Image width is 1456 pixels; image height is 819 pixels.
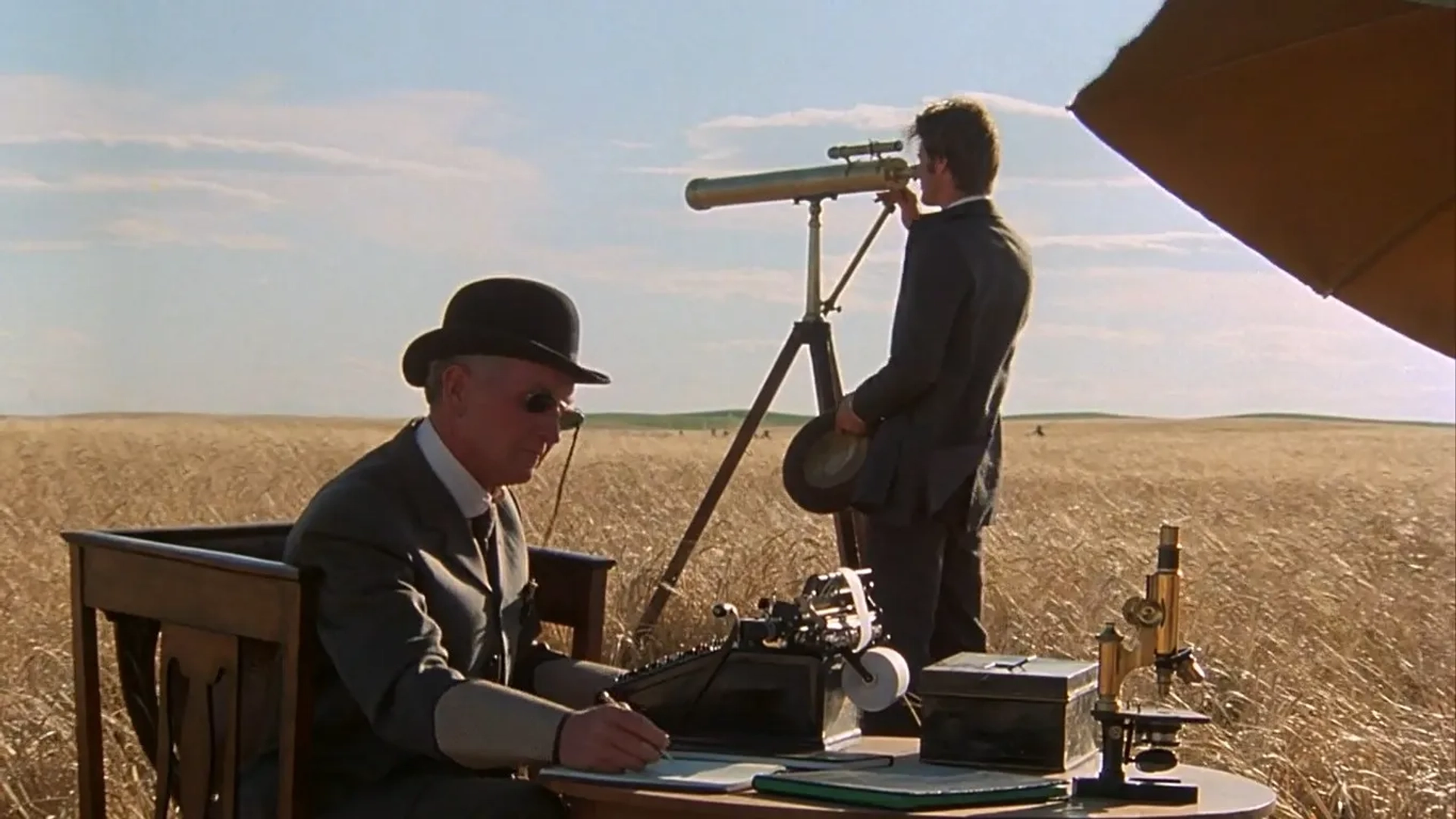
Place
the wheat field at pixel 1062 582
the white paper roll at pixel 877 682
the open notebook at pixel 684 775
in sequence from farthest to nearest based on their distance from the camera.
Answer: the wheat field at pixel 1062 582 < the white paper roll at pixel 877 682 < the open notebook at pixel 684 775

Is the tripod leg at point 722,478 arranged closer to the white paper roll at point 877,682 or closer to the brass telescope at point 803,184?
the brass telescope at point 803,184

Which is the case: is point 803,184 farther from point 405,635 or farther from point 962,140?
point 405,635

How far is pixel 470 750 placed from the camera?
114 inches

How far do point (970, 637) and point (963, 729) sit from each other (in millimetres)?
2654

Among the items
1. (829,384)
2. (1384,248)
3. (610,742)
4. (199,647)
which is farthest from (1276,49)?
(829,384)

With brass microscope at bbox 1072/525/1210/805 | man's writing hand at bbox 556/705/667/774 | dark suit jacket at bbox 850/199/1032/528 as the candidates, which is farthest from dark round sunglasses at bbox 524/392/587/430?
dark suit jacket at bbox 850/199/1032/528

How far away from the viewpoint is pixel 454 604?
3205 millimetres

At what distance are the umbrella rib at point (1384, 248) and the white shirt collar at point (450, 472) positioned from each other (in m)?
1.64

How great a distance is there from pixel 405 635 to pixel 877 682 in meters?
0.70

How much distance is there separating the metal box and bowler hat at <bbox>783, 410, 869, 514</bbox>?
99.3 inches

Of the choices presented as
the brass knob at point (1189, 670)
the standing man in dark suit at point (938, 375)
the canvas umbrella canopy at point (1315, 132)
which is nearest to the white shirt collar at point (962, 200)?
the standing man in dark suit at point (938, 375)

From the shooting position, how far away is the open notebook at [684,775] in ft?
8.72

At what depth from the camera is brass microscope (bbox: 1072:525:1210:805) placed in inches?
108

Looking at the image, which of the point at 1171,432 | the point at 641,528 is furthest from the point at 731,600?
the point at 1171,432
